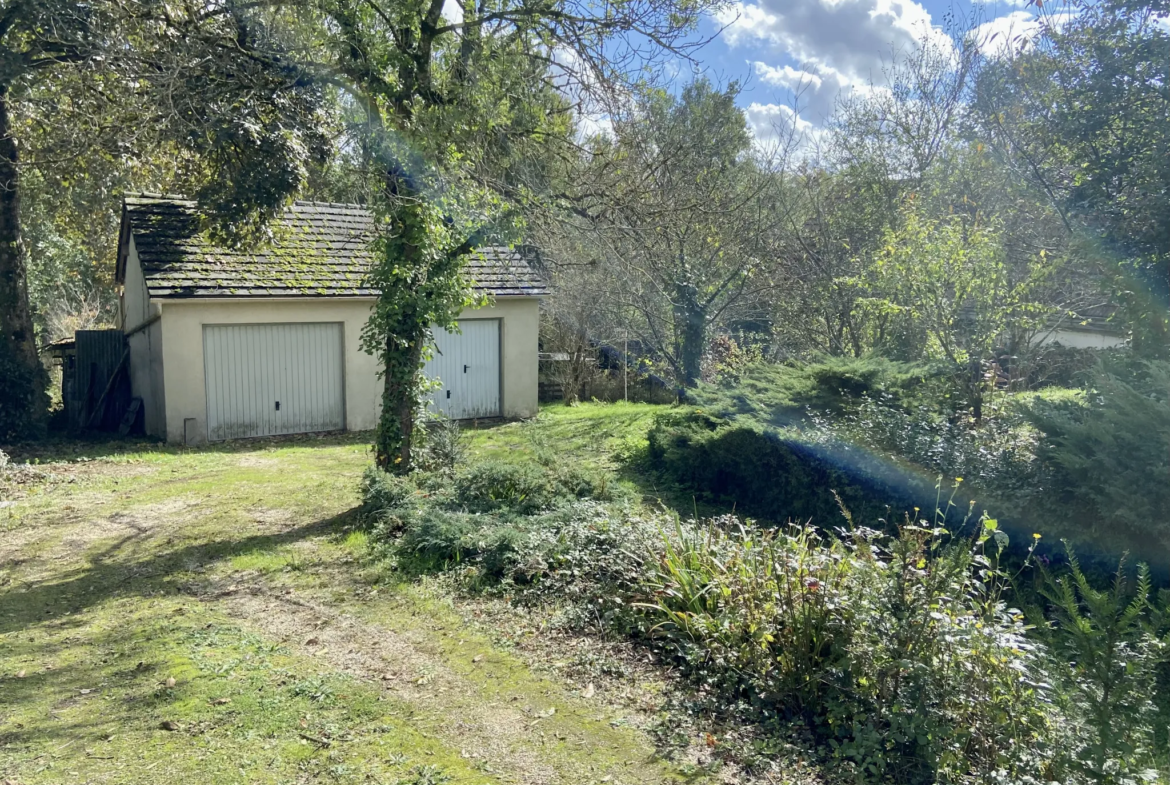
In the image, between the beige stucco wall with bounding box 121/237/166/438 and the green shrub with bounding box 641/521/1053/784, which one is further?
the beige stucco wall with bounding box 121/237/166/438

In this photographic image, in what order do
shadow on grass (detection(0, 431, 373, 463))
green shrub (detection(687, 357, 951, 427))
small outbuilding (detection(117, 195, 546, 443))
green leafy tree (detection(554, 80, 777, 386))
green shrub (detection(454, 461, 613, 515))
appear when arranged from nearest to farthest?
green shrub (detection(454, 461, 613, 515)) → green shrub (detection(687, 357, 951, 427)) → shadow on grass (detection(0, 431, 373, 463)) → small outbuilding (detection(117, 195, 546, 443)) → green leafy tree (detection(554, 80, 777, 386))

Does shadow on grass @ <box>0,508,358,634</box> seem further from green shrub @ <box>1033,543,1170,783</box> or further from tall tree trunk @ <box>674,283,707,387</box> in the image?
tall tree trunk @ <box>674,283,707,387</box>

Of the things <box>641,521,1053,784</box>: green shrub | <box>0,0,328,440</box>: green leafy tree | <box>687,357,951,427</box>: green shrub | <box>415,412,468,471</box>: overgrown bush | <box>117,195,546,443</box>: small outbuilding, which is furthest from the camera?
<box>117,195,546,443</box>: small outbuilding

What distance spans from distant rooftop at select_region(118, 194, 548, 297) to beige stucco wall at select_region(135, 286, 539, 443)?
0.84 ft

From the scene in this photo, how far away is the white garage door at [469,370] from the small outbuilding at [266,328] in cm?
3

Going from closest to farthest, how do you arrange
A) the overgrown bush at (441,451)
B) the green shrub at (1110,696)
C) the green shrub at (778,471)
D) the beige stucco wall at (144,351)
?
the green shrub at (1110,696) < the green shrub at (778,471) < the overgrown bush at (441,451) < the beige stucco wall at (144,351)

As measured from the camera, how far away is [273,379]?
14.7m

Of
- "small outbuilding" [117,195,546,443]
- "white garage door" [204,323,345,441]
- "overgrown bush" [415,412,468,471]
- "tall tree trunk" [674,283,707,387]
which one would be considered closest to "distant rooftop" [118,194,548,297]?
"small outbuilding" [117,195,546,443]

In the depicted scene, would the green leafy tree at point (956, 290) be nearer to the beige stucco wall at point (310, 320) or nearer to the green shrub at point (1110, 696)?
the green shrub at point (1110, 696)

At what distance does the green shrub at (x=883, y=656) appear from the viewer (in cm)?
342

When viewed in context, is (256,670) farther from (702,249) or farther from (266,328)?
(702,249)

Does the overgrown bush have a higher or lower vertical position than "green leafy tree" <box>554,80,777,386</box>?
lower

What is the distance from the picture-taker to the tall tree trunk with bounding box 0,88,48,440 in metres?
13.4

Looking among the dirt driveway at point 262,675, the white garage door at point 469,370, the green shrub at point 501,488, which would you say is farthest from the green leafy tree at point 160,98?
the white garage door at point 469,370
